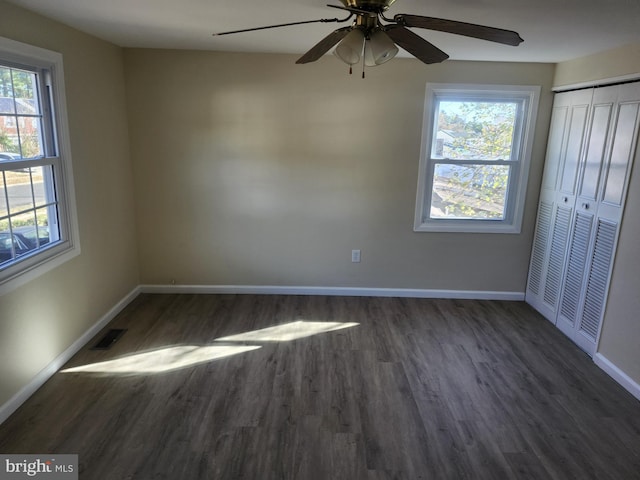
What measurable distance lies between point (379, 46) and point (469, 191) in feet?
8.76

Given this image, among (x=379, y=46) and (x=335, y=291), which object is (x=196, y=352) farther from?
(x=379, y=46)

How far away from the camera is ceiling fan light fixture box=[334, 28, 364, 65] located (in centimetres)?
176

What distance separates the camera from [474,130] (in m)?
4.00

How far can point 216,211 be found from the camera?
4129 mm

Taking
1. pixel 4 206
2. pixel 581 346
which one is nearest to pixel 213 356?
pixel 4 206

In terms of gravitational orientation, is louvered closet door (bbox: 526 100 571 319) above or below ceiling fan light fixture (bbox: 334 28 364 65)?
below

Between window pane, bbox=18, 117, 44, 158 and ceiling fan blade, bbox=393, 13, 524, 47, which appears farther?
window pane, bbox=18, 117, 44, 158

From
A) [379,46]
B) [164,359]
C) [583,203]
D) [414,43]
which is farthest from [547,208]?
[164,359]

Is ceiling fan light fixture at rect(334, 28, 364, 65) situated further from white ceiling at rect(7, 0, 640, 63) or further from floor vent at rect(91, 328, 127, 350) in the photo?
floor vent at rect(91, 328, 127, 350)

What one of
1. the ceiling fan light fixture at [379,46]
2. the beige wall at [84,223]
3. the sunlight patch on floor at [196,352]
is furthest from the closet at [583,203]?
the beige wall at [84,223]

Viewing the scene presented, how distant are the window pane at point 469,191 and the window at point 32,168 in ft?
10.4

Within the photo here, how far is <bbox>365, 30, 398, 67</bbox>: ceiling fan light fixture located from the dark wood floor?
6.54 ft

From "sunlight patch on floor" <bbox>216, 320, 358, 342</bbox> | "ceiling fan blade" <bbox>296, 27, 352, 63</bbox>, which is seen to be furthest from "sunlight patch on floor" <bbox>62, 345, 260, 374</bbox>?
"ceiling fan blade" <bbox>296, 27, 352, 63</bbox>

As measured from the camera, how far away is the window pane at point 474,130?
3.96 m
